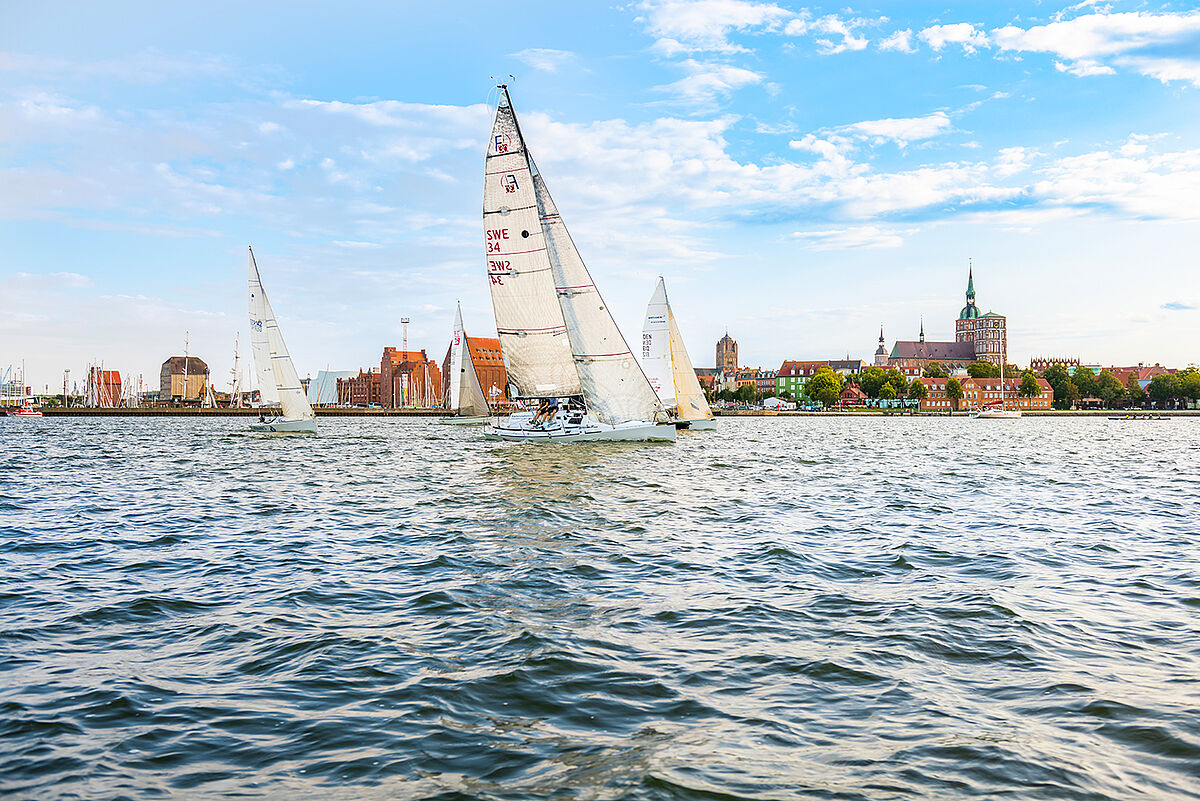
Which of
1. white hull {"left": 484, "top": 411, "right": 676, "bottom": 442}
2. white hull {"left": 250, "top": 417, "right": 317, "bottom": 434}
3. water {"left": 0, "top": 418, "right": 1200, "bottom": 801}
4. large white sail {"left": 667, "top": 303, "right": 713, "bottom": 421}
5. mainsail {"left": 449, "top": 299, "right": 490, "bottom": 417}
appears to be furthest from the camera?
mainsail {"left": 449, "top": 299, "right": 490, "bottom": 417}

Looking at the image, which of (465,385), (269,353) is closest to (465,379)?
(465,385)

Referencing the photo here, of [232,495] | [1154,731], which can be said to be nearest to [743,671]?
[1154,731]

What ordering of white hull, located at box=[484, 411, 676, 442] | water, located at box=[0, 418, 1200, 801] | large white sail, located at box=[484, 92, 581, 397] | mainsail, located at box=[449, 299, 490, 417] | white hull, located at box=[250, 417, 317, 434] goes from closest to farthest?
water, located at box=[0, 418, 1200, 801] < large white sail, located at box=[484, 92, 581, 397] < white hull, located at box=[484, 411, 676, 442] < white hull, located at box=[250, 417, 317, 434] < mainsail, located at box=[449, 299, 490, 417]

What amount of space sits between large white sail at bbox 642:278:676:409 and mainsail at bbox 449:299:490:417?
31081 mm

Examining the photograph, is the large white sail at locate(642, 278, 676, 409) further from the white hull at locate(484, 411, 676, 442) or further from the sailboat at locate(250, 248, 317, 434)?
the sailboat at locate(250, 248, 317, 434)

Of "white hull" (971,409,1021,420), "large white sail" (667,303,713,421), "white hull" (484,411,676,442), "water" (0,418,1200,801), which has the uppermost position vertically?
"large white sail" (667,303,713,421)

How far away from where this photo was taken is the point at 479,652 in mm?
8609

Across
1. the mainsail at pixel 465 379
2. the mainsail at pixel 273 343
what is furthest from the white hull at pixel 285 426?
the mainsail at pixel 465 379

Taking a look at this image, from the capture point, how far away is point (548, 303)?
4338 cm

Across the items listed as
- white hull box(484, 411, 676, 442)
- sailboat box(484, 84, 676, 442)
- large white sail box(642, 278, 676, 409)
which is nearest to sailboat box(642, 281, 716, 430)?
large white sail box(642, 278, 676, 409)

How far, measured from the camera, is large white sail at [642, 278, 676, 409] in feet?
202

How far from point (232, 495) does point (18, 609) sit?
1483 centimetres

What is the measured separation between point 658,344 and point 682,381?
575 cm

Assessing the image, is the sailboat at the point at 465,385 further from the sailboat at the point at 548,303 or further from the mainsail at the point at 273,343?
the sailboat at the point at 548,303
